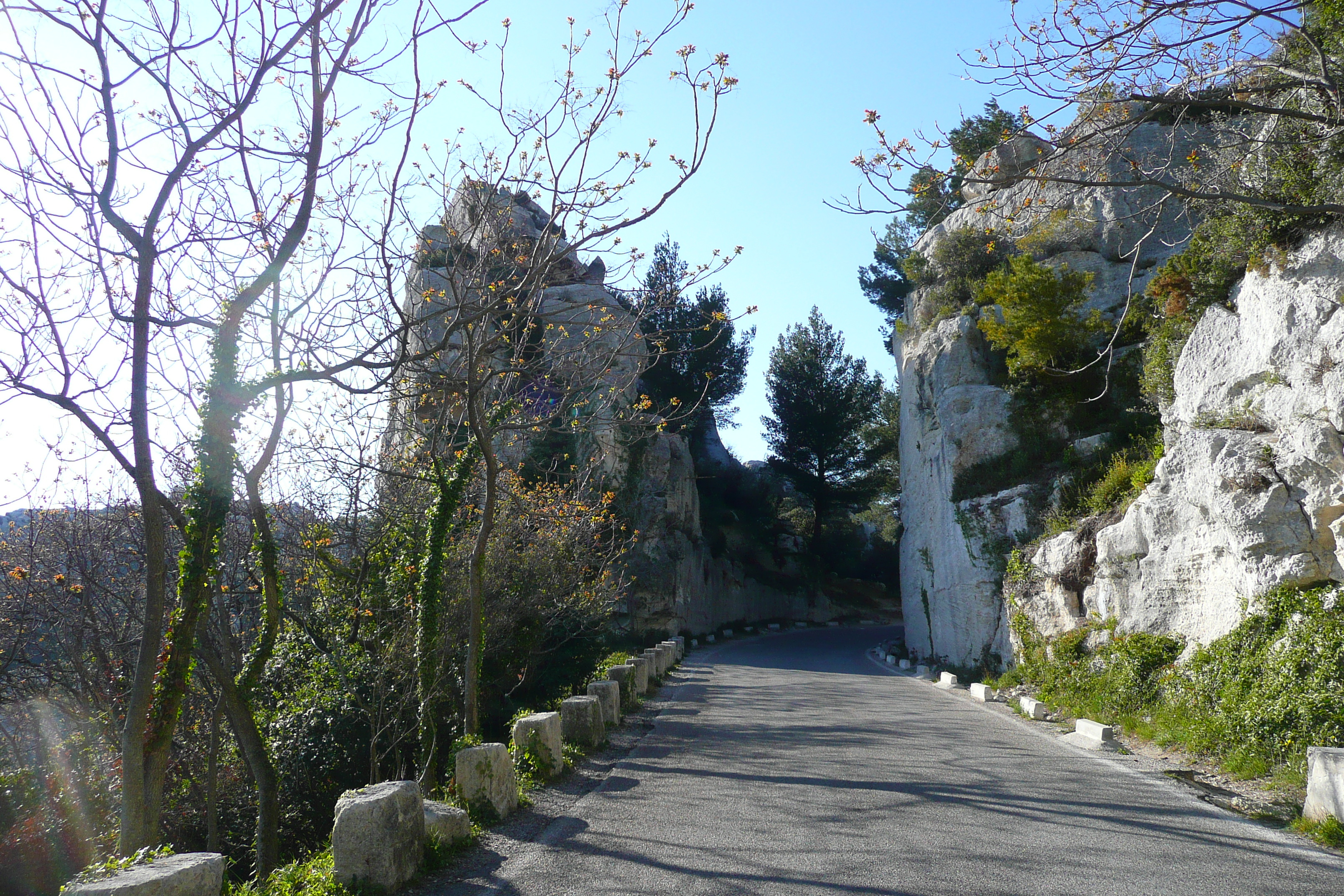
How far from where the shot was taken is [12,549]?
10977mm

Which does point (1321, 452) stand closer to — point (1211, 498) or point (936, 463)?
point (1211, 498)

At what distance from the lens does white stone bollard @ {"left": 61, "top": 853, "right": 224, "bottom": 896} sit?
11.9ft

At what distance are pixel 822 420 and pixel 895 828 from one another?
37.3 meters

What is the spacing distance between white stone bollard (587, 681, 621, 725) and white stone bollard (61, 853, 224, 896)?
21.7 ft

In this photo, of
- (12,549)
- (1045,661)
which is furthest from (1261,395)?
(12,549)

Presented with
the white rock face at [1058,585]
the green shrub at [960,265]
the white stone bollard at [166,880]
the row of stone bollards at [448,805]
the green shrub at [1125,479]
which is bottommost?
the row of stone bollards at [448,805]

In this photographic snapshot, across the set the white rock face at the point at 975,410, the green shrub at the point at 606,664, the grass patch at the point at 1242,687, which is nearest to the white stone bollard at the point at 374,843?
the green shrub at the point at 606,664

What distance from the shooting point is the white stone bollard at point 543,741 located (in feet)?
25.6

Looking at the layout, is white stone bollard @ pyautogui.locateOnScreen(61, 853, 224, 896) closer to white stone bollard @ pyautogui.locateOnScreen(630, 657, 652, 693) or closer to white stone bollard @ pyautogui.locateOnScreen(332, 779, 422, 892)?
white stone bollard @ pyautogui.locateOnScreen(332, 779, 422, 892)

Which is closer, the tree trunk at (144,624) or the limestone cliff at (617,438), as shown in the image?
the tree trunk at (144,624)

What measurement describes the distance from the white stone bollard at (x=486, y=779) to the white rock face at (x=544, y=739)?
1160mm

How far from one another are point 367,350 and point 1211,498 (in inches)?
387

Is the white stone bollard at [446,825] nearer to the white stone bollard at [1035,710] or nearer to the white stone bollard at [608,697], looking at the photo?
the white stone bollard at [608,697]

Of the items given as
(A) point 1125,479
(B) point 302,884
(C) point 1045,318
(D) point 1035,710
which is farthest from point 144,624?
(C) point 1045,318
